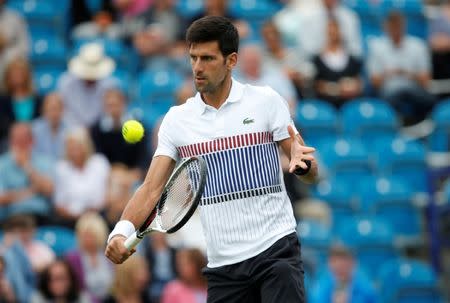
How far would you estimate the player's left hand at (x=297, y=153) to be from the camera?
657 cm

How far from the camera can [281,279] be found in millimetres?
6879

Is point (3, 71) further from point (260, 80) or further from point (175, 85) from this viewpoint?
point (260, 80)

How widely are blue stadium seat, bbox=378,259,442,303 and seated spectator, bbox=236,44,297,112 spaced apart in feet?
7.09

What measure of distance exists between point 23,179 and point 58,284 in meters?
1.67

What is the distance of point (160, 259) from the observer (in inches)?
448

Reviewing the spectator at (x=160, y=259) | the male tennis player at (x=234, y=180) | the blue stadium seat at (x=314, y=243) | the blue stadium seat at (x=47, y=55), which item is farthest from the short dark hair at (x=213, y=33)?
the blue stadium seat at (x=47, y=55)

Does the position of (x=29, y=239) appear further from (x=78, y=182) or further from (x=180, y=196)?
(x=180, y=196)

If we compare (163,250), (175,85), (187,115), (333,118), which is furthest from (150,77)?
(187,115)

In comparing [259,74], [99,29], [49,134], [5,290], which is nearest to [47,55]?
[99,29]

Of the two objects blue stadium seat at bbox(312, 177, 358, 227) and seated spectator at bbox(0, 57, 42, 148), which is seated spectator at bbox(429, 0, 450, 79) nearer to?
blue stadium seat at bbox(312, 177, 358, 227)

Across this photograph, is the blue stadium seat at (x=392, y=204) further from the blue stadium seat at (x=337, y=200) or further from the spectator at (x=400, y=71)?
the spectator at (x=400, y=71)

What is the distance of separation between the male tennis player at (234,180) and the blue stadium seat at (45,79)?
6.68 meters

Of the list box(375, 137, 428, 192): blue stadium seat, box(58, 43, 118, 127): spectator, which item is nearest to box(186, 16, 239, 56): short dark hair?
box(58, 43, 118, 127): spectator

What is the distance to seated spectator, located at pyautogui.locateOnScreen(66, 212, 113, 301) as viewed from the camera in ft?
36.3
